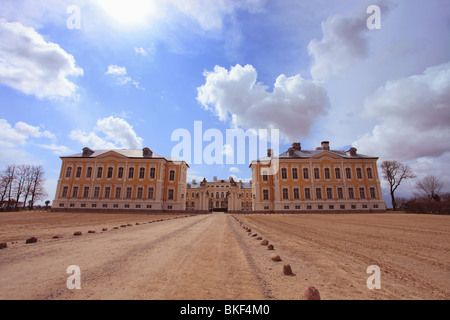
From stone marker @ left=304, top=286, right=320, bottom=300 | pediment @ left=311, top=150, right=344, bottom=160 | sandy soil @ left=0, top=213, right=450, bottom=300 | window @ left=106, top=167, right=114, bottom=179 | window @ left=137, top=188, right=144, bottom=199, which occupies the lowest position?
sandy soil @ left=0, top=213, right=450, bottom=300

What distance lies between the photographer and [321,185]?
148 ft

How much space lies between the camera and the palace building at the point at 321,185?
43.7 m

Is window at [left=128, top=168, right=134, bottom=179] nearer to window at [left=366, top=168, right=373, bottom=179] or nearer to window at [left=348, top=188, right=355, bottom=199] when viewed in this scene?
window at [left=348, top=188, right=355, bottom=199]

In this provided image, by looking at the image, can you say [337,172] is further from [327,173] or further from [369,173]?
[369,173]

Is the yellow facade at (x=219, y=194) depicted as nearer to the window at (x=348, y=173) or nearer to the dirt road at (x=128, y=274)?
the window at (x=348, y=173)

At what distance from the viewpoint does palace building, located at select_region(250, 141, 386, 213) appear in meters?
43.7

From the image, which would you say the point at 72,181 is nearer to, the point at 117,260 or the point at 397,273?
the point at 117,260

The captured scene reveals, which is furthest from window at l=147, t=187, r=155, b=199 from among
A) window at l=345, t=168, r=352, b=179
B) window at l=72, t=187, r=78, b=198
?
window at l=345, t=168, r=352, b=179

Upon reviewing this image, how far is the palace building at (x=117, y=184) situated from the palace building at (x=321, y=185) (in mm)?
20757

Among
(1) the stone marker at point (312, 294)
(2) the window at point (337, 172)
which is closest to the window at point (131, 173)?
(2) the window at point (337, 172)

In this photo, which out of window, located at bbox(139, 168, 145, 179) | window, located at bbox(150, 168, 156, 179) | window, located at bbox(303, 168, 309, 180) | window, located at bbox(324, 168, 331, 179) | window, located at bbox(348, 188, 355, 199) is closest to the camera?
window, located at bbox(348, 188, 355, 199)

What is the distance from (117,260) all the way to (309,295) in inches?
149

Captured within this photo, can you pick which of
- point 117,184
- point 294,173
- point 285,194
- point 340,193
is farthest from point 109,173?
point 340,193
